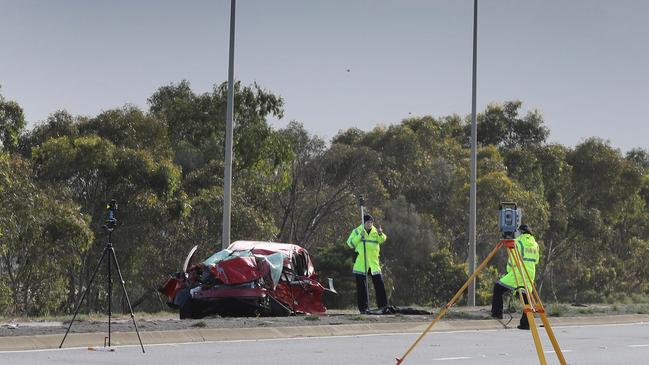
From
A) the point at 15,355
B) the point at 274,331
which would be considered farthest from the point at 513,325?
the point at 15,355

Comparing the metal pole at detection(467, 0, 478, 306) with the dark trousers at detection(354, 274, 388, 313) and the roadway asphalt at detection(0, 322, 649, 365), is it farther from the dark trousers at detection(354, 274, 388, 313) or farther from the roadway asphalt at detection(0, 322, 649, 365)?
the roadway asphalt at detection(0, 322, 649, 365)

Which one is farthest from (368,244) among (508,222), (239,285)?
(508,222)

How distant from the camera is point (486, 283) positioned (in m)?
57.5

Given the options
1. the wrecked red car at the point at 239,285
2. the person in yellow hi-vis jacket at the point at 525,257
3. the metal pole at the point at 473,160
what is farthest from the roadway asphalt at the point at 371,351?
the metal pole at the point at 473,160

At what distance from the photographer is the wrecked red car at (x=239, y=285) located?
745 inches

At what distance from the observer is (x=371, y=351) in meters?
15.2

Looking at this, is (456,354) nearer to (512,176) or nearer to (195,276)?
(195,276)

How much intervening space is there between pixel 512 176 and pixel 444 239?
20.9ft

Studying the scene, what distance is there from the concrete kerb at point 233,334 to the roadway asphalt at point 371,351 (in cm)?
25

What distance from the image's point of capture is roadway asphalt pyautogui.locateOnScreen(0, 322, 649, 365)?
13.4 m

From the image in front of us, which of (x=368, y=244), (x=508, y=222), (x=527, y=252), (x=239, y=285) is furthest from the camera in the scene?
(x=368, y=244)

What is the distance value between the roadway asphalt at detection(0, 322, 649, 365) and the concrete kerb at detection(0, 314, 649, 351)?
0.83 feet

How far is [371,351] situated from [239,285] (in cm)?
428

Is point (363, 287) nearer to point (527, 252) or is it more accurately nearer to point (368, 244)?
point (368, 244)
